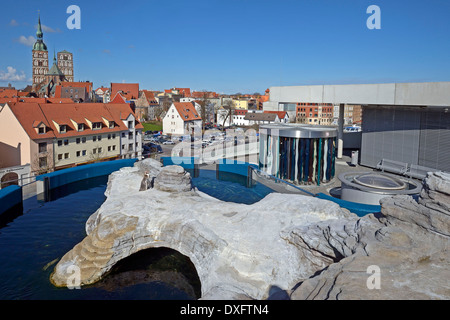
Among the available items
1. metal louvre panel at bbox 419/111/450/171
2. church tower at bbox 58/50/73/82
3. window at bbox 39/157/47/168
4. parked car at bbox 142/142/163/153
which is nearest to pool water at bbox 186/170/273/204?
metal louvre panel at bbox 419/111/450/171

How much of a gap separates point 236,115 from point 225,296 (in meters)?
98.4

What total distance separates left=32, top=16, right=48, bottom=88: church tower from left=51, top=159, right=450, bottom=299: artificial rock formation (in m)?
157

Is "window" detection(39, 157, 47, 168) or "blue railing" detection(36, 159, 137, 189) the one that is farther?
"window" detection(39, 157, 47, 168)

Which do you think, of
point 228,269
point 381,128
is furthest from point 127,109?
point 228,269

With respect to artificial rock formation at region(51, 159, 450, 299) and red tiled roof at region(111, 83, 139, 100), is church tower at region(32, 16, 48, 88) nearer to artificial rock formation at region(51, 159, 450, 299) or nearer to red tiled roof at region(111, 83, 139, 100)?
red tiled roof at region(111, 83, 139, 100)

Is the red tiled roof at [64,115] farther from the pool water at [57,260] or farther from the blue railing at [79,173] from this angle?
the pool water at [57,260]

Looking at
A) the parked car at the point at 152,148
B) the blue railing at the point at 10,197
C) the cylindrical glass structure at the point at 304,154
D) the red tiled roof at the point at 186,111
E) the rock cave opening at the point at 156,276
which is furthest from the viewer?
the red tiled roof at the point at 186,111

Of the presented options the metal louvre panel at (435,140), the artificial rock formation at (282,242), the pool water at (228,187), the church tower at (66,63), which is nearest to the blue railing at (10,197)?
the artificial rock formation at (282,242)

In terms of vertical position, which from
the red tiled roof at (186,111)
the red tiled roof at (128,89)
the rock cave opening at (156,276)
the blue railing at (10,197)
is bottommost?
the rock cave opening at (156,276)

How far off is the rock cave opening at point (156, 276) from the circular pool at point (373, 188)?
923cm

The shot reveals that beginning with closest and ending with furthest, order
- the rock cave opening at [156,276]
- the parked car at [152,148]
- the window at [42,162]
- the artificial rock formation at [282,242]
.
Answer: the artificial rock formation at [282,242], the rock cave opening at [156,276], the window at [42,162], the parked car at [152,148]

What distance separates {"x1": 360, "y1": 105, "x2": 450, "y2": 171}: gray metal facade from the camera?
76.7 feet

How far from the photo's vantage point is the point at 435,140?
77.9 ft

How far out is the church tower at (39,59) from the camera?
15275cm
